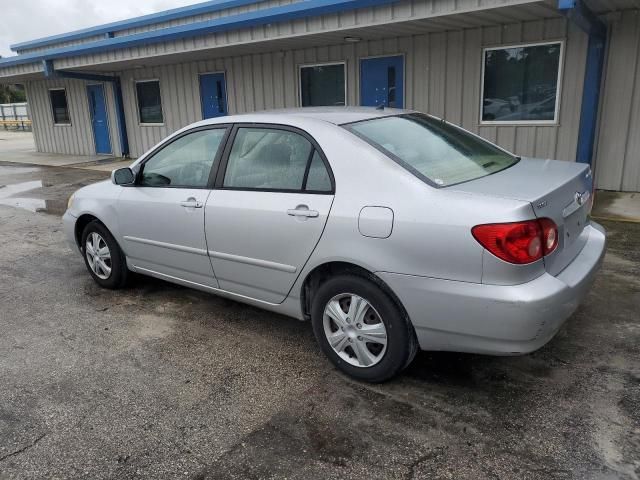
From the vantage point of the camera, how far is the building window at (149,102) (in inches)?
567

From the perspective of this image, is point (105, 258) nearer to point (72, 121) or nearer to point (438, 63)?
point (438, 63)

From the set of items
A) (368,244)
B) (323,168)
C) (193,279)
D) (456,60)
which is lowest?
(193,279)

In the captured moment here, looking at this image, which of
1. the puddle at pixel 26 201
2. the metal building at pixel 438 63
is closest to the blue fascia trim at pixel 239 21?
the metal building at pixel 438 63

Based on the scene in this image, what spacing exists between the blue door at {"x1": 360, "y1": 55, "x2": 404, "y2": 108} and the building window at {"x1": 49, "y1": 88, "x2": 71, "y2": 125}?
11.4 metres

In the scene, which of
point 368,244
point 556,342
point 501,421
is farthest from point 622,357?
point 368,244

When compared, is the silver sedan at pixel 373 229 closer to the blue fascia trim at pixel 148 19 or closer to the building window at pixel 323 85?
the building window at pixel 323 85

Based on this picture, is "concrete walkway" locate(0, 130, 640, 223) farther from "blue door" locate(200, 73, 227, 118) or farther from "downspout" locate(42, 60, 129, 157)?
"blue door" locate(200, 73, 227, 118)

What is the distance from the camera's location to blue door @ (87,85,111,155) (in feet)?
52.5

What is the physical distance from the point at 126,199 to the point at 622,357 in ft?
12.5

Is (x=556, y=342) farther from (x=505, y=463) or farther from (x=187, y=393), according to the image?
(x=187, y=393)

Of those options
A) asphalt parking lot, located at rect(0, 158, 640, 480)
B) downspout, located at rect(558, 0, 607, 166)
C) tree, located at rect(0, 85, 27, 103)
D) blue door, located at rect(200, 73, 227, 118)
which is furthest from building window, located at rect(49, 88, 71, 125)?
tree, located at rect(0, 85, 27, 103)

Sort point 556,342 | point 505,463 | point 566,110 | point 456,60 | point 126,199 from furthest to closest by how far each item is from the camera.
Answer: point 456,60, point 566,110, point 126,199, point 556,342, point 505,463

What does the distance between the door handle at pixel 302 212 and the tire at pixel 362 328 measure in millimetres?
395

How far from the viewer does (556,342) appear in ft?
11.9
